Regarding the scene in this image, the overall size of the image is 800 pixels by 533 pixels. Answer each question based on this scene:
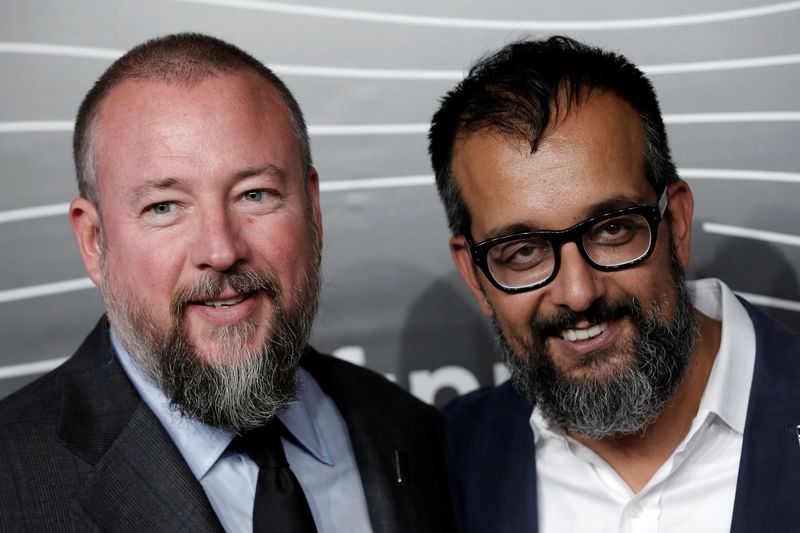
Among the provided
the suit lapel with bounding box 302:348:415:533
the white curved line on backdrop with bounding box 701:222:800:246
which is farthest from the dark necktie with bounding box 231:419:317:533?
the white curved line on backdrop with bounding box 701:222:800:246

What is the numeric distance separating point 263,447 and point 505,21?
1.61m

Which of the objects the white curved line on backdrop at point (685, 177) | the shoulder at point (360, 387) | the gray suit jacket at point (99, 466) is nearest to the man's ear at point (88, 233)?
the gray suit jacket at point (99, 466)

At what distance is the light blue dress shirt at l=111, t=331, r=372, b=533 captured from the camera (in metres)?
1.96

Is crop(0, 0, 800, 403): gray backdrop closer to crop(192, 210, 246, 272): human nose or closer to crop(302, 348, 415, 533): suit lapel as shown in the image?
crop(302, 348, 415, 533): suit lapel

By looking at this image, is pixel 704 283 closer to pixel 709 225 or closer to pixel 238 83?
pixel 709 225

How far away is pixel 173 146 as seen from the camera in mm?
1933

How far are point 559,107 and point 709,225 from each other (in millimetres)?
1110

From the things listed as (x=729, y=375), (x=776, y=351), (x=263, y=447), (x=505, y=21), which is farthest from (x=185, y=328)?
(x=505, y=21)

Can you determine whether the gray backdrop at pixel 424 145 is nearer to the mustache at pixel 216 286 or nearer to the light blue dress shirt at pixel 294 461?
the light blue dress shirt at pixel 294 461

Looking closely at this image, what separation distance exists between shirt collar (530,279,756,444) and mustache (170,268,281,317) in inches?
31.8

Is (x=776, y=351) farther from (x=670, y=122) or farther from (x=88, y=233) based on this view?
(x=88, y=233)

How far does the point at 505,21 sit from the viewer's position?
9.70ft

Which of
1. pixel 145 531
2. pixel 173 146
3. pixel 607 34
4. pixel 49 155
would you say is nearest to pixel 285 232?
pixel 173 146

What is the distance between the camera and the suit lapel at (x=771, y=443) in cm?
196
